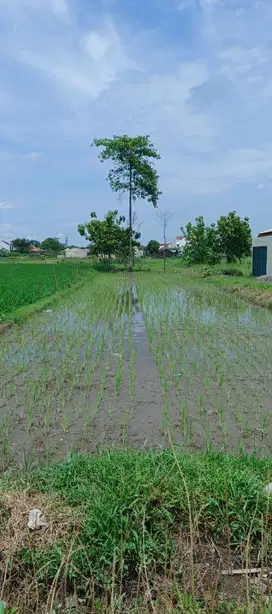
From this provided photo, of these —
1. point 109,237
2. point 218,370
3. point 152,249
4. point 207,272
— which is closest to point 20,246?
point 152,249

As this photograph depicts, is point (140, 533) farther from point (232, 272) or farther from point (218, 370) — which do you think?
point (232, 272)

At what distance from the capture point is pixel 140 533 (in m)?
2.22

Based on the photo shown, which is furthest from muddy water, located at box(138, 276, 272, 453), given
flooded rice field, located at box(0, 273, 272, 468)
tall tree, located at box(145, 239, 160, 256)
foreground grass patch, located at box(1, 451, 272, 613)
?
tall tree, located at box(145, 239, 160, 256)

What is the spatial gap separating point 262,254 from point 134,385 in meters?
15.3

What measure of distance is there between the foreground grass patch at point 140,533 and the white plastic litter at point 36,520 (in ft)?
0.12

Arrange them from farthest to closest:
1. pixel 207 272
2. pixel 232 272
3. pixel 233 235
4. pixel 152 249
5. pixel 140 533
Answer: pixel 152 249
pixel 233 235
pixel 207 272
pixel 232 272
pixel 140 533

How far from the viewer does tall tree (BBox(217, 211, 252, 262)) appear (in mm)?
28469

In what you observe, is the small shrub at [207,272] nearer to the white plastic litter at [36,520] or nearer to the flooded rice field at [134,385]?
the flooded rice field at [134,385]

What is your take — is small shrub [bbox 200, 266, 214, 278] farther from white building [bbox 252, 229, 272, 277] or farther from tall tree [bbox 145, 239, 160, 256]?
tall tree [bbox 145, 239, 160, 256]

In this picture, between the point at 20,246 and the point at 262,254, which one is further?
the point at 20,246

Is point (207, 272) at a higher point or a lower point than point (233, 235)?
lower

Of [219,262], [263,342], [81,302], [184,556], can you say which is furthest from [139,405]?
[219,262]

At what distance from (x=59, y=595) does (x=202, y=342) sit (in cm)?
550

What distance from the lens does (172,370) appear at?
221 inches
